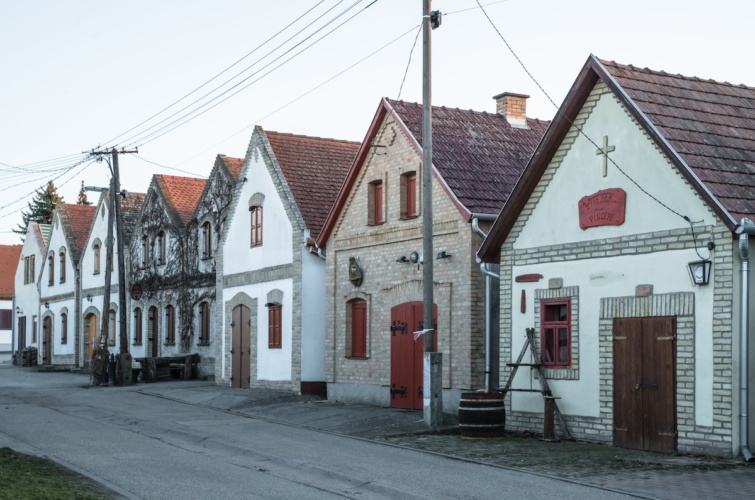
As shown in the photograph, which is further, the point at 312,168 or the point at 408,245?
the point at 312,168

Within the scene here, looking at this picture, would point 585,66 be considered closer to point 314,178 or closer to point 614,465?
point 614,465

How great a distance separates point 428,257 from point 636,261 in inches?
162

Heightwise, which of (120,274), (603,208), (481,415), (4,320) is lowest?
(4,320)

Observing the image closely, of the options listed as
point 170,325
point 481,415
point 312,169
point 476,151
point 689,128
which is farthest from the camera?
point 170,325

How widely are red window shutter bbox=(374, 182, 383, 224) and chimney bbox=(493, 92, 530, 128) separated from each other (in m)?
4.04

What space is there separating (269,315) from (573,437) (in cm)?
1333

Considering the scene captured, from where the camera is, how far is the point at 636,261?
54.3 feet

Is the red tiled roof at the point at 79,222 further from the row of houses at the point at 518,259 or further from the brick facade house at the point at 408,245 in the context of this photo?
the brick facade house at the point at 408,245

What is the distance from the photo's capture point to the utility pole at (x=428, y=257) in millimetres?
19297

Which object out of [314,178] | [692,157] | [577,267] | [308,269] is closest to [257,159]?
[314,178]

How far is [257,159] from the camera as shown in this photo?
3003cm

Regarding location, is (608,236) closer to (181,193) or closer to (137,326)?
(181,193)

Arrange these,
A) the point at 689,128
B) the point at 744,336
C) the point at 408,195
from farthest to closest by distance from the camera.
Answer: the point at 408,195 → the point at 689,128 → the point at 744,336

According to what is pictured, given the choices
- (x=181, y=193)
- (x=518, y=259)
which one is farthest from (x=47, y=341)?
(x=518, y=259)
